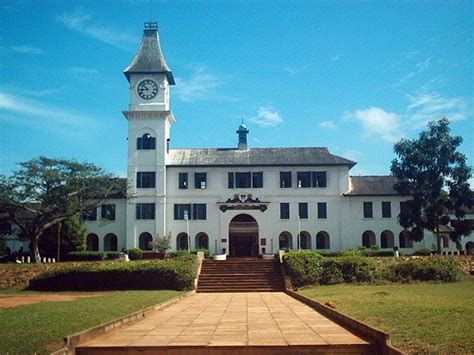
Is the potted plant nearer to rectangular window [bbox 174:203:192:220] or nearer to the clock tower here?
the clock tower

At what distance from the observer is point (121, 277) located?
93.4 ft

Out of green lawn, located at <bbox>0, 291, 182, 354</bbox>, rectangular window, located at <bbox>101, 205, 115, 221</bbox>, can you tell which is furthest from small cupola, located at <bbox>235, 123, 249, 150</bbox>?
green lawn, located at <bbox>0, 291, 182, 354</bbox>

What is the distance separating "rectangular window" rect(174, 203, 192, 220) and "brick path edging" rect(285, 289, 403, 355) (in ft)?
100

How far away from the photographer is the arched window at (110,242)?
49.5m

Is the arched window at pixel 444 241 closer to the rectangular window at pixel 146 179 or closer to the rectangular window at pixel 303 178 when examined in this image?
the rectangular window at pixel 303 178

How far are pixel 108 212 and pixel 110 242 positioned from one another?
3.31 m

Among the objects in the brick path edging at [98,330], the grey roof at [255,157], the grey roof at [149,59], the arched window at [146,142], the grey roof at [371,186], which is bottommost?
the brick path edging at [98,330]

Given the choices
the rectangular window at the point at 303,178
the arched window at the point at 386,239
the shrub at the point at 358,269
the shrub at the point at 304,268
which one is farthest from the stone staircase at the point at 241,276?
the arched window at the point at 386,239

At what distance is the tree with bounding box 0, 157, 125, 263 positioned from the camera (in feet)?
127

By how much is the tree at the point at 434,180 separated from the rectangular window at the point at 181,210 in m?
18.1

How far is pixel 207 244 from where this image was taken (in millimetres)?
48188

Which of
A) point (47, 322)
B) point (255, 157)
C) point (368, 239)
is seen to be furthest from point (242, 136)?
point (47, 322)

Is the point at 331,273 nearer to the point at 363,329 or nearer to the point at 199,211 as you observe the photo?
the point at 363,329

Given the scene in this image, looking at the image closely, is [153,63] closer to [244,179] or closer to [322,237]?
[244,179]
